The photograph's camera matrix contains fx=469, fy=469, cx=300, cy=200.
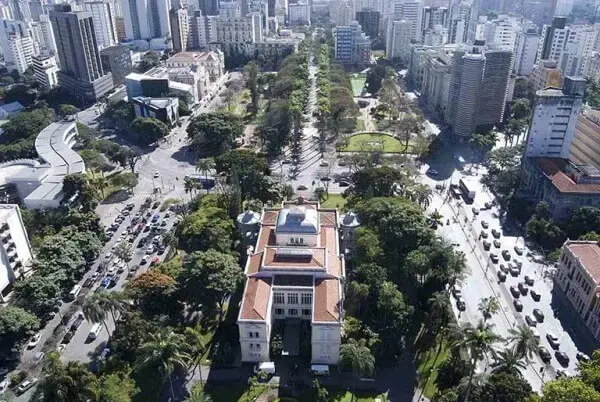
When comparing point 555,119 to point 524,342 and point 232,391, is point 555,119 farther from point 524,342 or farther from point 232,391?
point 232,391

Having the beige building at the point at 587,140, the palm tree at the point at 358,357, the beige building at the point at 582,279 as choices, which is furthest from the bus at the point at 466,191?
the palm tree at the point at 358,357

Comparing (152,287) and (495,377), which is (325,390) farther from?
(152,287)

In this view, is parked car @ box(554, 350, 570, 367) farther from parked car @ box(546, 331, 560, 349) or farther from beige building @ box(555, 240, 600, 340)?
beige building @ box(555, 240, 600, 340)

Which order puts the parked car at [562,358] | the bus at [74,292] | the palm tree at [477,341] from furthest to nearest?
the bus at [74,292] < the parked car at [562,358] < the palm tree at [477,341]

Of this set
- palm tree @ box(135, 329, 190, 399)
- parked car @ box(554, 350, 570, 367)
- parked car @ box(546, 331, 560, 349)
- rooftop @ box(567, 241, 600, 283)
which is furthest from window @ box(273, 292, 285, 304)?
rooftop @ box(567, 241, 600, 283)

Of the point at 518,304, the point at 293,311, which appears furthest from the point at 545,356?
the point at 293,311

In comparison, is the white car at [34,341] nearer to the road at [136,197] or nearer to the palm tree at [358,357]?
the road at [136,197]
